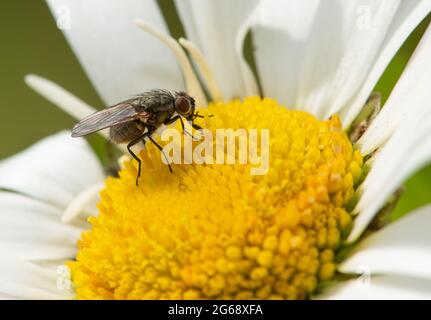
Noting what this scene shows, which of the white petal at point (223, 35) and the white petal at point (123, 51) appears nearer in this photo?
the white petal at point (223, 35)

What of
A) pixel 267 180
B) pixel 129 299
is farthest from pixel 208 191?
pixel 129 299

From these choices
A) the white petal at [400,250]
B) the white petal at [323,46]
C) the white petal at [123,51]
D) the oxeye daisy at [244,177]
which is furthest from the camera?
the white petal at [123,51]

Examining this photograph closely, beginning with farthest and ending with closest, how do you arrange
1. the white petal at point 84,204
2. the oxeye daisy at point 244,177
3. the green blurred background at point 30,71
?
the green blurred background at point 30,71 < the white petal at point 84,204 < the oxeye daisy at point 244,177

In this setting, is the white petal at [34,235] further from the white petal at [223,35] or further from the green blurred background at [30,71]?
the green blurred background at [30,71]

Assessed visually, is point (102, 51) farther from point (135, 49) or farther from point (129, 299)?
point (129, 299)

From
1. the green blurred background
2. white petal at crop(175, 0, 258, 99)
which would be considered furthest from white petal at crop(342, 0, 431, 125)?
the green blurred background

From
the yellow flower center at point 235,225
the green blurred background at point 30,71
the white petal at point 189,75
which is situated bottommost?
the yellow flower center at point 235,225

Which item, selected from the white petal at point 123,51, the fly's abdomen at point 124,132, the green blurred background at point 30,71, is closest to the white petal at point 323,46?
the white petal at point 123,51
